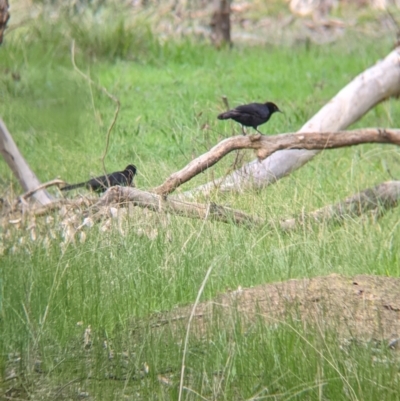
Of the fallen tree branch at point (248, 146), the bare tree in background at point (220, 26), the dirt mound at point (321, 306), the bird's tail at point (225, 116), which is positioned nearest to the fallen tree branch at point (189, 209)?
the fallen tree branch at point (248, 146)

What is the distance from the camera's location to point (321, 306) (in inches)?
159

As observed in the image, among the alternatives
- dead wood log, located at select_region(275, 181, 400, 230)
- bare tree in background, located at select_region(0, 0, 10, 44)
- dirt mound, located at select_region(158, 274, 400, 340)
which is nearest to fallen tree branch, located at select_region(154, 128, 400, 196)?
dead wood log, located at select_region(275, 181, 400, 230)

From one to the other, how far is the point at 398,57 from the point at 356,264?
3.75 metres

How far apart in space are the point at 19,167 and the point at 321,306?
10.9 feet

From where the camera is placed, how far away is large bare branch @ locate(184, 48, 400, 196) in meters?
5.75

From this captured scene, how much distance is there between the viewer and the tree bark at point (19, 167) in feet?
21.9

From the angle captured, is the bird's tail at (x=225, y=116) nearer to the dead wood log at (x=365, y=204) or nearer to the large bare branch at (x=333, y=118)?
the large bare branch at (x=333, y=118)

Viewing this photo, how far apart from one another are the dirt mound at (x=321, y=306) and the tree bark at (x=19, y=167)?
2656mm

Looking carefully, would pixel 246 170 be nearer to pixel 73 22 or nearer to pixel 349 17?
pixel 73 22

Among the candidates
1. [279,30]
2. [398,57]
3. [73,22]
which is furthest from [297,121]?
[279,30]

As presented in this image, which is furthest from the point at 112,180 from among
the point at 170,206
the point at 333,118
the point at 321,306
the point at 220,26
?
the point at 220,26

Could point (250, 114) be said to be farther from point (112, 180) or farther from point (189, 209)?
point (189, 209)

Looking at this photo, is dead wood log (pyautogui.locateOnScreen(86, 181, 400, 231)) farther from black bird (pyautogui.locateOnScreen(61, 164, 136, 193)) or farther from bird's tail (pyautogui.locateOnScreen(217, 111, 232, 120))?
bird's tail (pyautogui.locateOnScreen(217, 111, 232, 120))

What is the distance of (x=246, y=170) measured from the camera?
5832 mm
